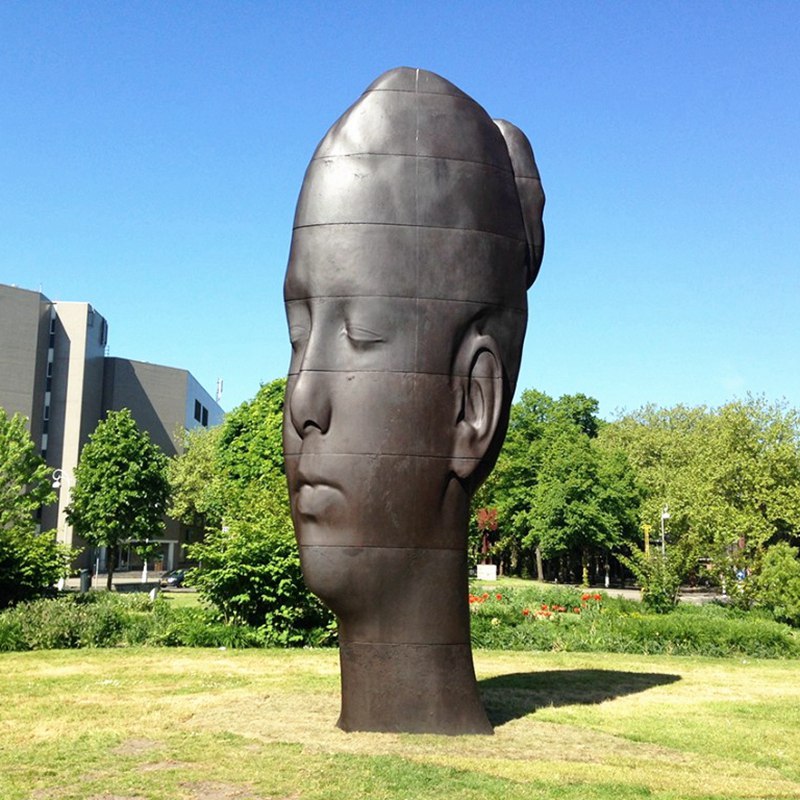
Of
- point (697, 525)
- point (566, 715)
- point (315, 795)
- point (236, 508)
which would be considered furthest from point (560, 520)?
point (315, 795)

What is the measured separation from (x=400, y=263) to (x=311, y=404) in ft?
6.76

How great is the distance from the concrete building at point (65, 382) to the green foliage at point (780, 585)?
38169 mm

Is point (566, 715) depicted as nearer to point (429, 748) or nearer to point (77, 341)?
point (429, 748)

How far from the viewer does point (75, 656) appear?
1806cm

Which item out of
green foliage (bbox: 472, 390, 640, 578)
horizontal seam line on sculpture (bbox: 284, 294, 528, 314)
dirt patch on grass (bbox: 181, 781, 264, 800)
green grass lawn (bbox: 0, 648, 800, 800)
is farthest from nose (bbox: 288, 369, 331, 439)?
green foliage (bbox: 472, 390, 640, 578)

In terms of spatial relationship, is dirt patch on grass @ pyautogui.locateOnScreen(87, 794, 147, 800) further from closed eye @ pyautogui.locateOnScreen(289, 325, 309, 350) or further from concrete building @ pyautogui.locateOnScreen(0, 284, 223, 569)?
concrete building @ pyautogui.locateOnScreen(0, 284, 223, 569)

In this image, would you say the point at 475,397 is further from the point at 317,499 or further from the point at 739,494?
the point at 739,494

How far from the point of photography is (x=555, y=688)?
14312 mm

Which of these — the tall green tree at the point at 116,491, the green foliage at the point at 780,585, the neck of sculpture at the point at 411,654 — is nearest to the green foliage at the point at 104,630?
the neck of sculpture at the point at 411,654

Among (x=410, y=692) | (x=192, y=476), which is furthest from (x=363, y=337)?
(x=192, y=476)

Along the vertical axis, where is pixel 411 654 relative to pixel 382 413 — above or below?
below

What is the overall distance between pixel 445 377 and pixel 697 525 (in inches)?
836

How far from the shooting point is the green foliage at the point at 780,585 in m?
24.9

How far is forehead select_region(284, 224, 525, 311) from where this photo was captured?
11.0 meters
